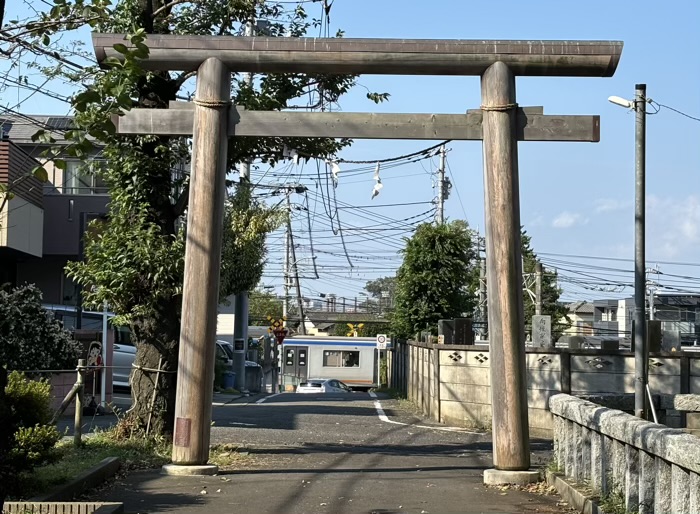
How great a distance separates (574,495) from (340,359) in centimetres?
4467

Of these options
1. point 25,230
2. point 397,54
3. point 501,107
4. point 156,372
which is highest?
Answer: point 25,230

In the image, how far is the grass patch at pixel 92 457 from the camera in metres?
9.05

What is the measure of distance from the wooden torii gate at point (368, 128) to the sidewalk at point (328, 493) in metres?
0.60

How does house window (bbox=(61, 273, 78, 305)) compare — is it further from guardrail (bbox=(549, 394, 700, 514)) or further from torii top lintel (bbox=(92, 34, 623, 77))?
guardrail (bbox=(549, 394, 700, 514))

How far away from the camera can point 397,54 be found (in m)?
11.3

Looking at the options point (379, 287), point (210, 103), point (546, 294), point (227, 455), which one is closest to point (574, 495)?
point (227, 455)

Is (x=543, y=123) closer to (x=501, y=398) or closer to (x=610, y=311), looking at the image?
(x=501, y=398)

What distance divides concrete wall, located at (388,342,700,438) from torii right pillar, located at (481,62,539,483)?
4.63 metres

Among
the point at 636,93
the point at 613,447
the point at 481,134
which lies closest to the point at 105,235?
the point at 481,134

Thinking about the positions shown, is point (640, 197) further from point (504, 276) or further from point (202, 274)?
point (202, 274)

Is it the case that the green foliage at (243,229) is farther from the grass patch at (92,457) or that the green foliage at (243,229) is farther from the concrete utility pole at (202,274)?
the concrete utility pole at (202,274)

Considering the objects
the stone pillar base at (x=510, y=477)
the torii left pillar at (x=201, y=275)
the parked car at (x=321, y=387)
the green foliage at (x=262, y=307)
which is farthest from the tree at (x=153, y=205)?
the green foliage at (x=262, y=307)

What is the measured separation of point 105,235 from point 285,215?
44.6 ft

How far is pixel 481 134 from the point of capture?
1154 cm
